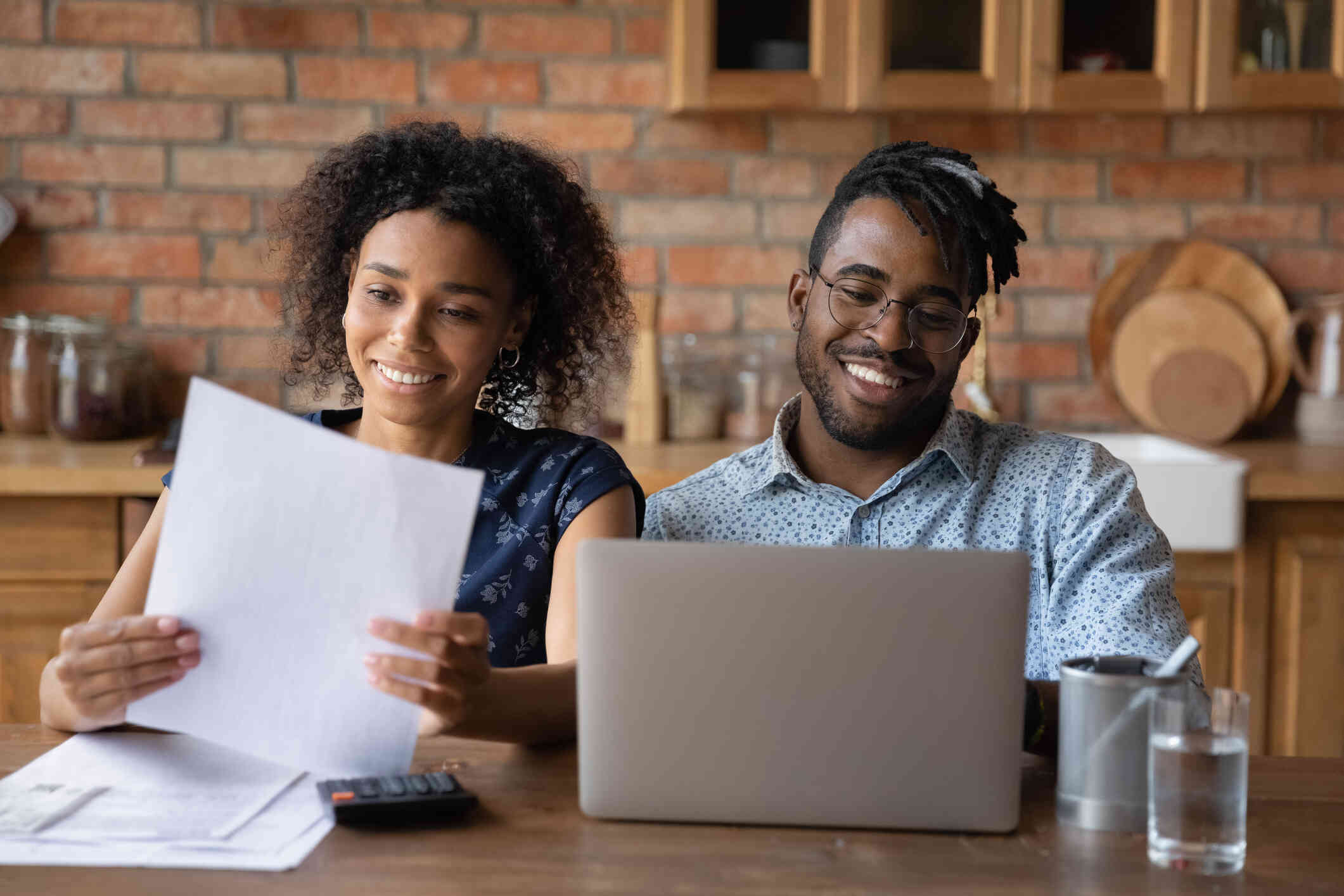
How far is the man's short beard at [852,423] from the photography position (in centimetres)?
138

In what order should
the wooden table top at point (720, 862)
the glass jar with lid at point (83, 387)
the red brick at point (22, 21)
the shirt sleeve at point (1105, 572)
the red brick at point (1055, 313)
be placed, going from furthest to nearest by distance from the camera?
the red brick at point (1055, 313)
the red brick at point (22, 21)
the glass jar with lid at point (83, 387)
the shirt sleeve at point (1105, 572)
the wooden table top at point (720, 862)

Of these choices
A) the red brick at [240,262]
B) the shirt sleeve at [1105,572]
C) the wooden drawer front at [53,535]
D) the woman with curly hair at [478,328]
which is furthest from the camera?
the red brick at [240,262]

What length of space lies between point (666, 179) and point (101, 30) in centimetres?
114

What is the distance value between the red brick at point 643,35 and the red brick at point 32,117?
112 cm

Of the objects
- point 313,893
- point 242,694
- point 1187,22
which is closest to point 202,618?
point 242,694

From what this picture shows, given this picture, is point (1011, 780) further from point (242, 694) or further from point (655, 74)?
point (655, 74)

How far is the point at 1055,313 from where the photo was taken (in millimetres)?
2764

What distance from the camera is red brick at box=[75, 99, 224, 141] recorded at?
2592mm

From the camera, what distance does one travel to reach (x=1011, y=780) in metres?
0.85

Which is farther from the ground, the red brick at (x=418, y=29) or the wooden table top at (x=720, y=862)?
the red brick at (x=418, y=29)

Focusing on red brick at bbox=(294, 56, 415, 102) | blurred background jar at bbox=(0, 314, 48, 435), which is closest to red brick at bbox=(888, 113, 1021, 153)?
red brick at bbox=(294, 56, 415, 102)

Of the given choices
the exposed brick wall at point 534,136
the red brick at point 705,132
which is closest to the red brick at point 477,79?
the exposed brick wall at point 534,136

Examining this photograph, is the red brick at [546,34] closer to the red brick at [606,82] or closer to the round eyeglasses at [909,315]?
the red brick at [606,82]

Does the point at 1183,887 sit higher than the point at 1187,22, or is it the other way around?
Answer: the point at 1187,22
